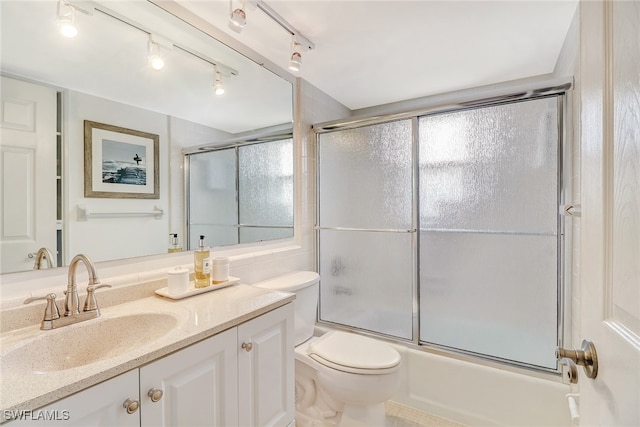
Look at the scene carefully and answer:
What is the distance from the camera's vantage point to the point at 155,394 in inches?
30.0

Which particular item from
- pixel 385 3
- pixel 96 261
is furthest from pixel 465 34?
pixel 96 261

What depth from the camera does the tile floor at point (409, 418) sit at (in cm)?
171

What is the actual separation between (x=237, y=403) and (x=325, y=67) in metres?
1.91

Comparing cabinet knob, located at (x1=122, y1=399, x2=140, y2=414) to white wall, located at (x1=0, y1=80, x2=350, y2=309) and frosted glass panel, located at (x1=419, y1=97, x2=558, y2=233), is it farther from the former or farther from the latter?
frosted glass panel, located at (x1=419, y1=97, x2=558, y2=233)

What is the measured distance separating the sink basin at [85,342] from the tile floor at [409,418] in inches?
57.9

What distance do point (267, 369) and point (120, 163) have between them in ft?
3.38

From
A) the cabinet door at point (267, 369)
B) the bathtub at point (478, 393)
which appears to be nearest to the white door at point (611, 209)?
the cabinet door at point (267, 369)

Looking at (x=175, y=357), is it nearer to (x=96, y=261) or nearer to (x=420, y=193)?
(x=96, y=261)

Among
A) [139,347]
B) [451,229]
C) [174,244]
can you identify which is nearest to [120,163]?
[174,244]

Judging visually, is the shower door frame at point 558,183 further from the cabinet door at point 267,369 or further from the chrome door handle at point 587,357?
the chrome door handle at point 587,357

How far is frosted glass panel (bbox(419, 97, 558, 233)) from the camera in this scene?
1567 mm

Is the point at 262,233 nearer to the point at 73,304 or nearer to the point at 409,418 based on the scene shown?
the point at 73,304

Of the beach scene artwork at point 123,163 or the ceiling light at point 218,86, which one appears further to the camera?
the ceiling light at point 218,86

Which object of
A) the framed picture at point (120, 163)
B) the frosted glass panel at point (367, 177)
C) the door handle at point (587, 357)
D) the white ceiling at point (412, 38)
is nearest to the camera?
the door handle at point (587, 357)
